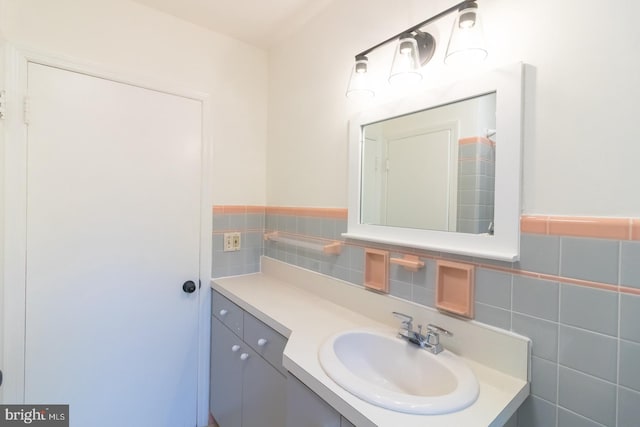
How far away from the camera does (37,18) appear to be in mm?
1360

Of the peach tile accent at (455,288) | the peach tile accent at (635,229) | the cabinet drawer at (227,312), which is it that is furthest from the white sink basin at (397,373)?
the cabinet drawer at (227,312)

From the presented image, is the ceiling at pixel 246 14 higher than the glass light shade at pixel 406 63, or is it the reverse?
the ceiling at pixel 246 14

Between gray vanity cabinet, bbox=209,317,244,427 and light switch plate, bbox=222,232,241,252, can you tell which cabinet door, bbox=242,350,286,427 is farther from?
light switch plate, bbox=222,232,241,252

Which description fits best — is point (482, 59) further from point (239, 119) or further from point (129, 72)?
point (129, 72)

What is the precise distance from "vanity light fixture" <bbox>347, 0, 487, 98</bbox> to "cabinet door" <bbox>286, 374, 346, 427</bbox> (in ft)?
3.86

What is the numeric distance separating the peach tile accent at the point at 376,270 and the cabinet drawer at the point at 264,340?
0.45 m

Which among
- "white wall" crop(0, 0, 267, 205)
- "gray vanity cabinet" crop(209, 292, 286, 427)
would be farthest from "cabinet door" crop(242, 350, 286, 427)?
"white wall" crop(0, 0, 267, 205)

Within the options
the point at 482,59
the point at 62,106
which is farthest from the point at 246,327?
the point at 482,59

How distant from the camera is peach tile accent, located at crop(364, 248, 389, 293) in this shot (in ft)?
4.17

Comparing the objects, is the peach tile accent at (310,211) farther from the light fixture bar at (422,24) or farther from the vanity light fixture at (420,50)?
the light fixture bar at (422,24)

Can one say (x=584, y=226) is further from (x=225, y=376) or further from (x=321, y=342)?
(x=225, y=376)

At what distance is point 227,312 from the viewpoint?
5.46 ft

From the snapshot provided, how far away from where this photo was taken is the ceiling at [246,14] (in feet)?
5.22

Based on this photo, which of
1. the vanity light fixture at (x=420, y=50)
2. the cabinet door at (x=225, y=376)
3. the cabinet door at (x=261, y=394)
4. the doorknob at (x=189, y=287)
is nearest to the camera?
the vanity light fixture at (x=420, y=50)
